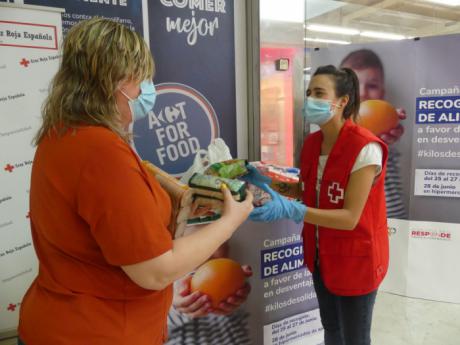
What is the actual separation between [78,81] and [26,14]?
1073 mm

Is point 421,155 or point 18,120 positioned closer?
point 18,120

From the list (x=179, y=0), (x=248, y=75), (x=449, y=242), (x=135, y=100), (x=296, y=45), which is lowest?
(x=449, y=242)

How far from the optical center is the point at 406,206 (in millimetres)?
2689

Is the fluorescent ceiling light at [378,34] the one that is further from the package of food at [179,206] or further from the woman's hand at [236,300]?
the package of food at [179,206]

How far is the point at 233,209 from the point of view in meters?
0.96

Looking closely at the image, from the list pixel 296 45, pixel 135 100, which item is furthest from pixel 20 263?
pixel 296 45

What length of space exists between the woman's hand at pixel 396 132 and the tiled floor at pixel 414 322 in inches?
50.5

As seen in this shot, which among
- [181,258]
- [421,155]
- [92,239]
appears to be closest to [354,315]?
[181,258]

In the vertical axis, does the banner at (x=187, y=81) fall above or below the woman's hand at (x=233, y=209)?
above

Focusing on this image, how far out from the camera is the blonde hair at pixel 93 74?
81 cm

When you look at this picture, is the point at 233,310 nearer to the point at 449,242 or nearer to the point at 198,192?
the point at 198,192

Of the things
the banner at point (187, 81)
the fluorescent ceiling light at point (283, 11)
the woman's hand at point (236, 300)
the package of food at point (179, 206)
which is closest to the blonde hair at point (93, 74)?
the package of food at point (179, 206)

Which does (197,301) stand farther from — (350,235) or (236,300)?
(350,235)

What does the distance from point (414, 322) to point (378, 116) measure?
4.89 feet
